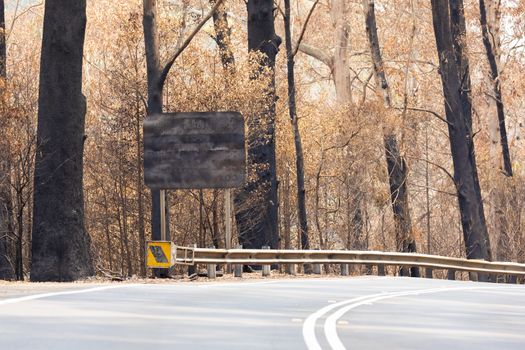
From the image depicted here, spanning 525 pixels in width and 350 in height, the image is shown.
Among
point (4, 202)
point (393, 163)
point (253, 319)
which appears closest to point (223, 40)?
point (393, 163)

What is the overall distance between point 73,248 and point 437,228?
4023cm

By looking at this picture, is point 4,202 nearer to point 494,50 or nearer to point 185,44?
point 185,44

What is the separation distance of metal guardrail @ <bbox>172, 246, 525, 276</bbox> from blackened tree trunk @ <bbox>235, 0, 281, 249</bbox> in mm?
6553

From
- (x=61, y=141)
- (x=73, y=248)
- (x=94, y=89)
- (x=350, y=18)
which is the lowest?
(x=73, y=248)

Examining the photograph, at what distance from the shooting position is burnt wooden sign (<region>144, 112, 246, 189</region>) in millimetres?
33250

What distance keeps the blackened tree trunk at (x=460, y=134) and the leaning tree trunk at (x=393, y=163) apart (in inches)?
132

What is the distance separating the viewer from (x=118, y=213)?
48.1m

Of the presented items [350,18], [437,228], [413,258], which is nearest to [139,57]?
[413,258]

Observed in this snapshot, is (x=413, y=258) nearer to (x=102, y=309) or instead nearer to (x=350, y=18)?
(x=102, y=309)

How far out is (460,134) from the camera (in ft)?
157

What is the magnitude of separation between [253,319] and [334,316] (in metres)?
1.45

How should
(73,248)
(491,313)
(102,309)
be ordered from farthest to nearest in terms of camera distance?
1. (73,248)
2. (491,313)
3. (102,309)

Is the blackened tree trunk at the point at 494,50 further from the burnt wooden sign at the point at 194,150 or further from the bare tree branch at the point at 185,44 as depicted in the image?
the burnt wooden sign at the point at 194,150

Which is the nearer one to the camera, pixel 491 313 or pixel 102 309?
pixel 102 309
